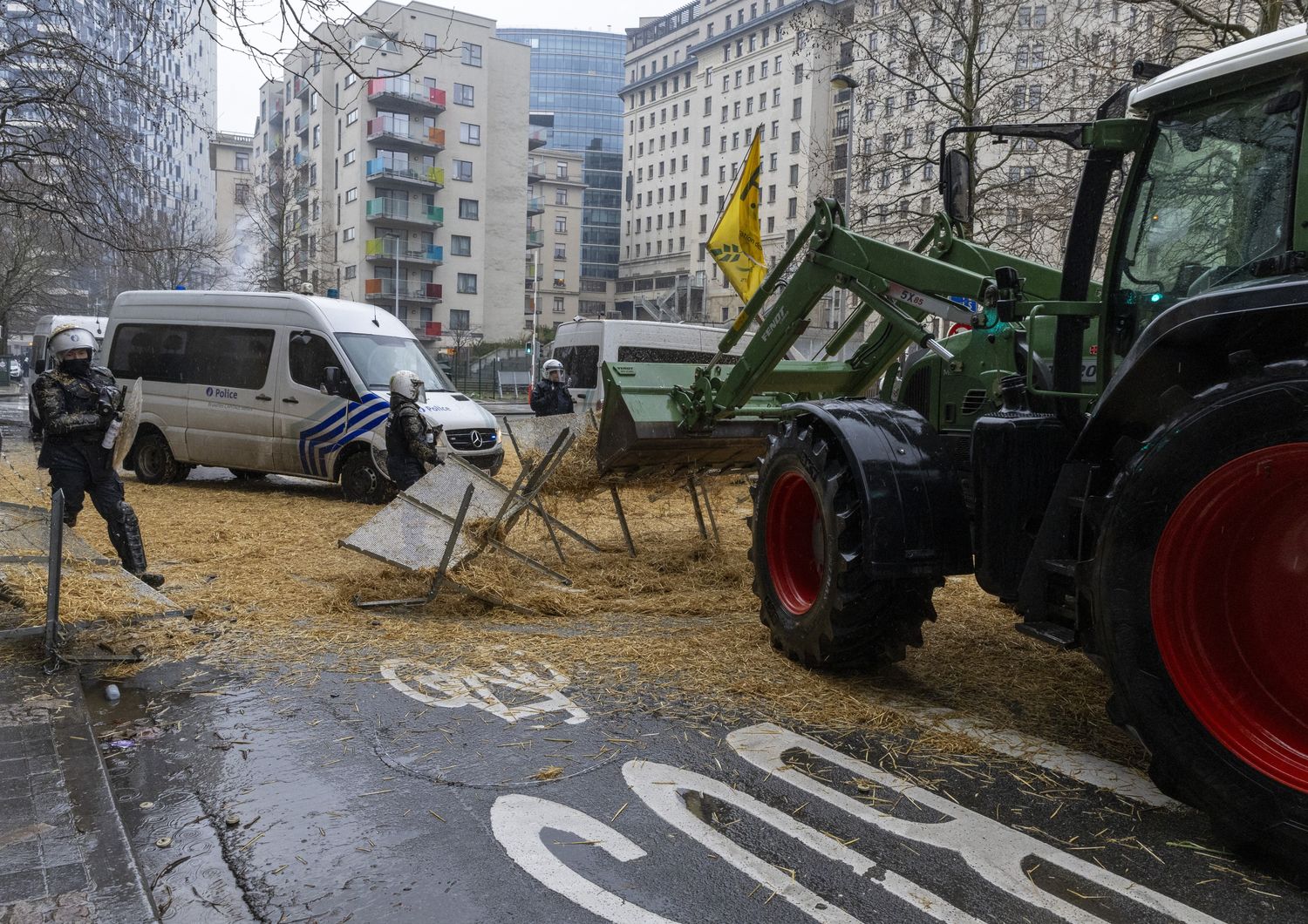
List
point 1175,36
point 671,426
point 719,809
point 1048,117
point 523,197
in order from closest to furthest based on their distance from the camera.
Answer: point 719,809, point 671,426, point 1175,36, point 1048,117, point 523,197

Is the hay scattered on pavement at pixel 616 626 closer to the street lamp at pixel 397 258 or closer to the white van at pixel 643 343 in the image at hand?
the white van at pixel 643 343

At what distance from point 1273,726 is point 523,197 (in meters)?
80.6

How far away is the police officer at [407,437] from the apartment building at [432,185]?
63.4 metres

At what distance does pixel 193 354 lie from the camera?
14680 mm

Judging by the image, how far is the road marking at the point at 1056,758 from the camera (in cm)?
408

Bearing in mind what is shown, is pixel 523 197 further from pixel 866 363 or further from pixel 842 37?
pixel 866 363

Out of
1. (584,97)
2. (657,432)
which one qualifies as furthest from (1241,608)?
(584,97)

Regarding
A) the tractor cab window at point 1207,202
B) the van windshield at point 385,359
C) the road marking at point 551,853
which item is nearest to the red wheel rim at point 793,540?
the tractor cab window at point 1207,202

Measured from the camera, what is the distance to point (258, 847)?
3656 millimetres

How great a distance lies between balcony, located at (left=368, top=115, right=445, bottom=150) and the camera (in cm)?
7256

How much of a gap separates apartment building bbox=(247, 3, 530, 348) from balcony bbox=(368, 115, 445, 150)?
78mm

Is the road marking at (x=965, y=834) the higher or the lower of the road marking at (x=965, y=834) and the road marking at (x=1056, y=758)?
the lower

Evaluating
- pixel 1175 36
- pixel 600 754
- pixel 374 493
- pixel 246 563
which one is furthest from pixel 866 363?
pixel 1175 36

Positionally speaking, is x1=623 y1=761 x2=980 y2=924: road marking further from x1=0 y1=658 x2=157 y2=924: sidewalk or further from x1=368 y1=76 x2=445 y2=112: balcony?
x1=368 y1=76 x2=445 y2=112: balcony
